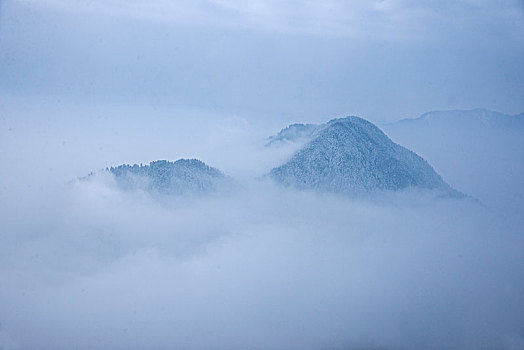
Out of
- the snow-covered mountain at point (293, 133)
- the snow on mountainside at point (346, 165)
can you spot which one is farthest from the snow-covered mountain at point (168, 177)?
the snow-covered mountain at point (293, 133)

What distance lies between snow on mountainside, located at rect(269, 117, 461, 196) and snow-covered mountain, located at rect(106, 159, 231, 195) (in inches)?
246

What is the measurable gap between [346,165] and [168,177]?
1464 centimetres

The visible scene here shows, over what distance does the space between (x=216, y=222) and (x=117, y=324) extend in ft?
48.3

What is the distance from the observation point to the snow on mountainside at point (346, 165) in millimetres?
36938

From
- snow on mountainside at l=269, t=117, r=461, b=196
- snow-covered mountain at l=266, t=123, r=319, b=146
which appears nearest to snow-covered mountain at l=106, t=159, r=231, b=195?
snow on mountainside at l=269, t=117, r=461, b=196

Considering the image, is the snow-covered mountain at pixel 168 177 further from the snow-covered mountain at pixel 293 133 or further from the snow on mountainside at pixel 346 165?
the snow-covered mountain at pixel 293 133

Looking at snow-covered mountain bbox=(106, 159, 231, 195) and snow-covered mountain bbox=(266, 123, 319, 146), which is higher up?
snow-covered mountain bbox=(266, 123, 319, 146)

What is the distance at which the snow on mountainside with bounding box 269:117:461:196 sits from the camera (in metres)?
36.9

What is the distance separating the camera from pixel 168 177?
1462 inches

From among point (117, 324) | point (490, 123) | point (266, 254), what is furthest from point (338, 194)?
point (490, 123)

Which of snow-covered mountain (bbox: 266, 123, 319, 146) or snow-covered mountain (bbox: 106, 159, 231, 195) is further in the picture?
snow-covered mountain (bbox: 266, 123, 319, 146)

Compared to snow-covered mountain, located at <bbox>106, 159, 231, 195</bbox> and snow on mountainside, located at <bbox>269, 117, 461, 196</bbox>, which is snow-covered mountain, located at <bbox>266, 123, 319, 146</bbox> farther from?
snow-covered mountain, located at <bbox>106, 159, 231, 195</bbox>

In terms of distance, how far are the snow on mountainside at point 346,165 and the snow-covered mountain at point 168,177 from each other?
6238mm

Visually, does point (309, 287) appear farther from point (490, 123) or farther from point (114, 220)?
point (490, 123)
